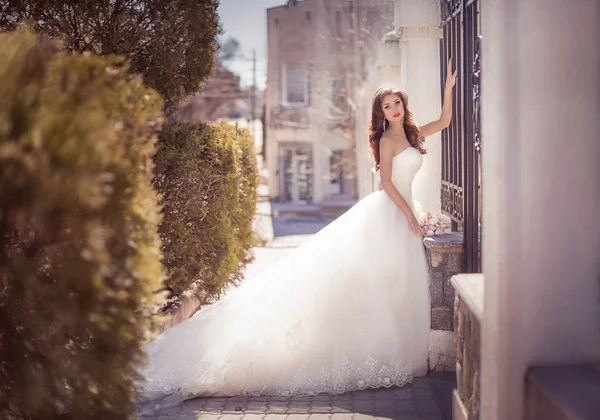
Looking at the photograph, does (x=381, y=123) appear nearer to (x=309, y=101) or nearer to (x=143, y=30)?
(x=143, y=30)

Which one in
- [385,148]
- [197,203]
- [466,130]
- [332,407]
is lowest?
[332,407]

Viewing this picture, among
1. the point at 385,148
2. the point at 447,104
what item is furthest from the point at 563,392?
the point at 447,104

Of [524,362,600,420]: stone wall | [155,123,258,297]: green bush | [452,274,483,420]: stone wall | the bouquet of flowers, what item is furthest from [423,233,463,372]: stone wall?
[155,123,258,297]: green bush

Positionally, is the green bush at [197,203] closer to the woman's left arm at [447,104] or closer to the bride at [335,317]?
the bride at [335,317]

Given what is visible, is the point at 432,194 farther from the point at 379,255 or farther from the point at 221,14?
the point at 221,14

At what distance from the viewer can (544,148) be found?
2943 mm

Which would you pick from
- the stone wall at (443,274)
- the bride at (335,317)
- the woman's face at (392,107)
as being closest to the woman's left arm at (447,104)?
the bride at (335,317)

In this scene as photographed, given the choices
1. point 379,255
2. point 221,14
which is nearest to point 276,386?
point 379,255

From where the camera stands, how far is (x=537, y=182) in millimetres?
2951

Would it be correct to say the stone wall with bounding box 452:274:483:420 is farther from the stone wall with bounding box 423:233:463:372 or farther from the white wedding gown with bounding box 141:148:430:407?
the stone wall with bounding box 423:233:463:372

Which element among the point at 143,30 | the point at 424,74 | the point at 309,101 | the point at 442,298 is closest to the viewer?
the point at 442,298

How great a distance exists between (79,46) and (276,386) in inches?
148

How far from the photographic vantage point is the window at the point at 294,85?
2873 centimetres

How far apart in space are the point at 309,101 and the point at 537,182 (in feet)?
85.9
